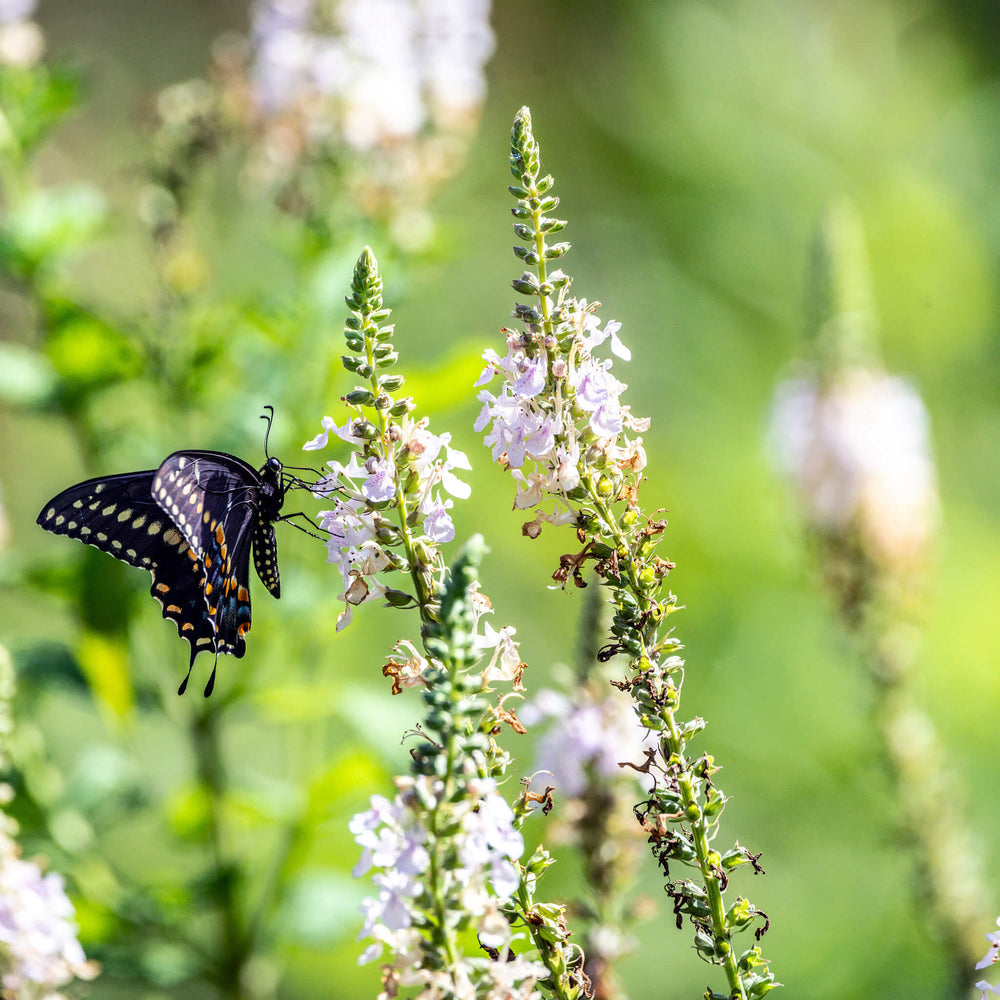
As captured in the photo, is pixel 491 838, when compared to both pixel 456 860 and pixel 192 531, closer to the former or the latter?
pixel 456 860

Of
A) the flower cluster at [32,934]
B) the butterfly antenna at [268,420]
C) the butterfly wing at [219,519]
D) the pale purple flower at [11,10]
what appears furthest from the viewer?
the pale purple flower at [11,10]

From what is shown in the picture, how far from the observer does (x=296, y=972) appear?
4926mm

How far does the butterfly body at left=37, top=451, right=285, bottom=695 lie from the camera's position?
2268 mm

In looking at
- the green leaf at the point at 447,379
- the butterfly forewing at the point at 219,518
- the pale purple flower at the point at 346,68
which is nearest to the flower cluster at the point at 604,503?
the butterfly forewing at the point at 219,518

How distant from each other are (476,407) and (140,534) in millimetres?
2506

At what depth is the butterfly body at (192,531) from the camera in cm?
227

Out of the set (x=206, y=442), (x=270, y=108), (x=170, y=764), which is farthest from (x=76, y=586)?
(x=170, y=764)

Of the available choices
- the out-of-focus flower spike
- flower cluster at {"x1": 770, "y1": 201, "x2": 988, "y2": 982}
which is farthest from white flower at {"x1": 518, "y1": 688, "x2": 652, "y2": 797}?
the out-of-focus flower spike

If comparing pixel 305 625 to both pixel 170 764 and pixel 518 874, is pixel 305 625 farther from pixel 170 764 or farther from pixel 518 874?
pixel 170 764

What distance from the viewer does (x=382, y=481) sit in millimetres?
1267

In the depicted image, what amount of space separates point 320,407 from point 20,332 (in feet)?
22.9

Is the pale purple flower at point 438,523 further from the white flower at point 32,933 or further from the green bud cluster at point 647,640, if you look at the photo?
the white flower at point 32,933

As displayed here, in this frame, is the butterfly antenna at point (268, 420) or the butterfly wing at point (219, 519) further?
the butterfly antenna at point (268, 420)

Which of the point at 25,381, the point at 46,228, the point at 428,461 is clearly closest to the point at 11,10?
the point at 46,228
